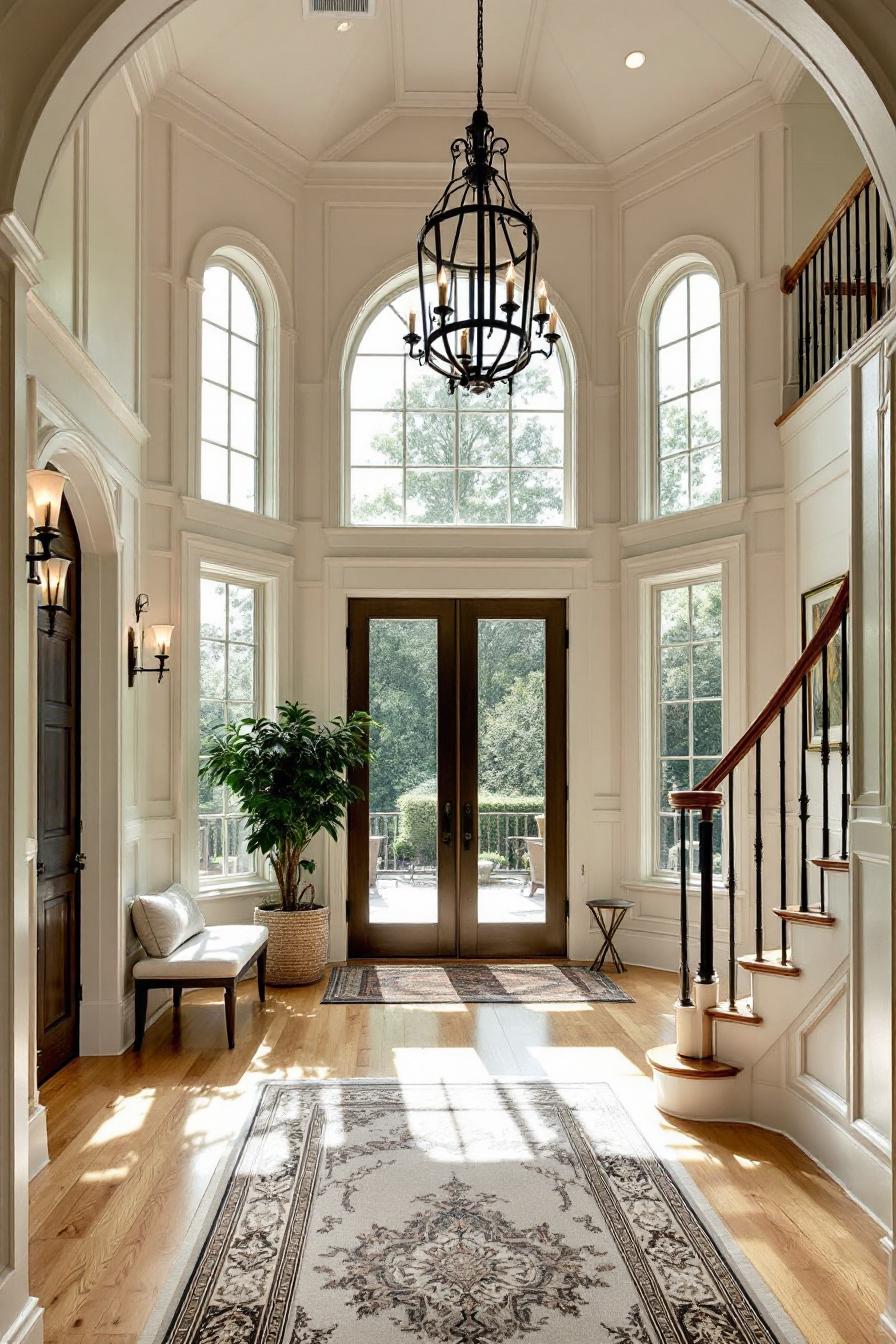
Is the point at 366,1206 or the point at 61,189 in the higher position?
the point at 61,189

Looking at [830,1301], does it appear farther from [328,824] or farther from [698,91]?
[698,91]

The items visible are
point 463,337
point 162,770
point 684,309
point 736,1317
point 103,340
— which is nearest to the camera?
point 736,1317

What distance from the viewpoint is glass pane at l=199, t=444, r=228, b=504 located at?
7094 mm

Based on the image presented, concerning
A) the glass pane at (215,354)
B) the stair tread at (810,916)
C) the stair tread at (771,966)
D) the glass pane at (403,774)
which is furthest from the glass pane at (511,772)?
the stair tread at (810,916)

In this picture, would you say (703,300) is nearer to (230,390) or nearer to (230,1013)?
(230,390)

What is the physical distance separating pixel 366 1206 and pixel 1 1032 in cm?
151

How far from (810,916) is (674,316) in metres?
4.90

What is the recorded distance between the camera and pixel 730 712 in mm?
6863

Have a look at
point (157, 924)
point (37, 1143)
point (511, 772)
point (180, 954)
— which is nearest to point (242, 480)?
point (511, 772)

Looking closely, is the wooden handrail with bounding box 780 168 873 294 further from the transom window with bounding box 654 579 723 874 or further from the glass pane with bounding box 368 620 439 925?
the glass pane with bounding box 368 620 439 925

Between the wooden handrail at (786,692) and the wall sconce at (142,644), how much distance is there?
3042 mm

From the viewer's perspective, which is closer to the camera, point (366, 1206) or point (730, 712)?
point (366, 1206)

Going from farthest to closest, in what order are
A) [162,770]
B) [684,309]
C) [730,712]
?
1. [684,309]
2. [730,712]
3. [162,770]

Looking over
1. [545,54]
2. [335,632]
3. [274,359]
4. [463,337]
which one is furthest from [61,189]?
[545,54]
